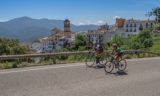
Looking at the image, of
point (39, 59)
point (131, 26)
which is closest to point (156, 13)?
point (39, 59)

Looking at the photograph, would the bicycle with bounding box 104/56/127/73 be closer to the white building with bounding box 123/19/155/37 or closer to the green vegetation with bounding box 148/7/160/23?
the green vegetation with bounding box 148/7/160/23

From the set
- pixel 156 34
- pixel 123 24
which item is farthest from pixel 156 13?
pixel 123 24

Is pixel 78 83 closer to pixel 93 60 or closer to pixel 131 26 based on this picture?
pixel 93 60

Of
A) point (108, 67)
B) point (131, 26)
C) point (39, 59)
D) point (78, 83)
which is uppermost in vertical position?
point (131, 26)

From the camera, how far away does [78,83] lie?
38.5 feet

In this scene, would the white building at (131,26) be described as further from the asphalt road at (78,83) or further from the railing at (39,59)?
the asphalt road at (78,83)

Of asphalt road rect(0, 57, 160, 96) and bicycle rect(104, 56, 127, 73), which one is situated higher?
bicycle rect(104, 56, 127, 73)

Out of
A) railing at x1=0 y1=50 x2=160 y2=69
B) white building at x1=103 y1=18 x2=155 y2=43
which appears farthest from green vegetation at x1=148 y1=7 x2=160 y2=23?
white building at x1=103 y1=18 x2=155 y2=43

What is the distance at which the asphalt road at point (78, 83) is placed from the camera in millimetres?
10195

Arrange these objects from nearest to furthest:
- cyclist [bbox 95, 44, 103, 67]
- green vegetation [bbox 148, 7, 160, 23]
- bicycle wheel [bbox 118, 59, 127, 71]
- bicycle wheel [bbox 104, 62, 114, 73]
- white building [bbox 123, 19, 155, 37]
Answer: bicycle wheel [bbox 104, 62, 114, 73] < bicycle wheel [bbox 118, 59, 127, 71] < cyclist [bbox 95, 44, 103, 67] < green vegetation [bbox 148, 7, 160, 23] < white building [bbox 123, 19, 155, 37]

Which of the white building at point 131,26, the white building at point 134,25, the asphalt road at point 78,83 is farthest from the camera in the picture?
the white building at point 134,25

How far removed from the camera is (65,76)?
1319 cm

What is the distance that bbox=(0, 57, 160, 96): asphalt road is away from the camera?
10195mm

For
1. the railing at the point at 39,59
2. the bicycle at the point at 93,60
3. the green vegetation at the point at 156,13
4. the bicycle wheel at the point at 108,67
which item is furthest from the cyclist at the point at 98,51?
the green vegetation at the point at 156,13
